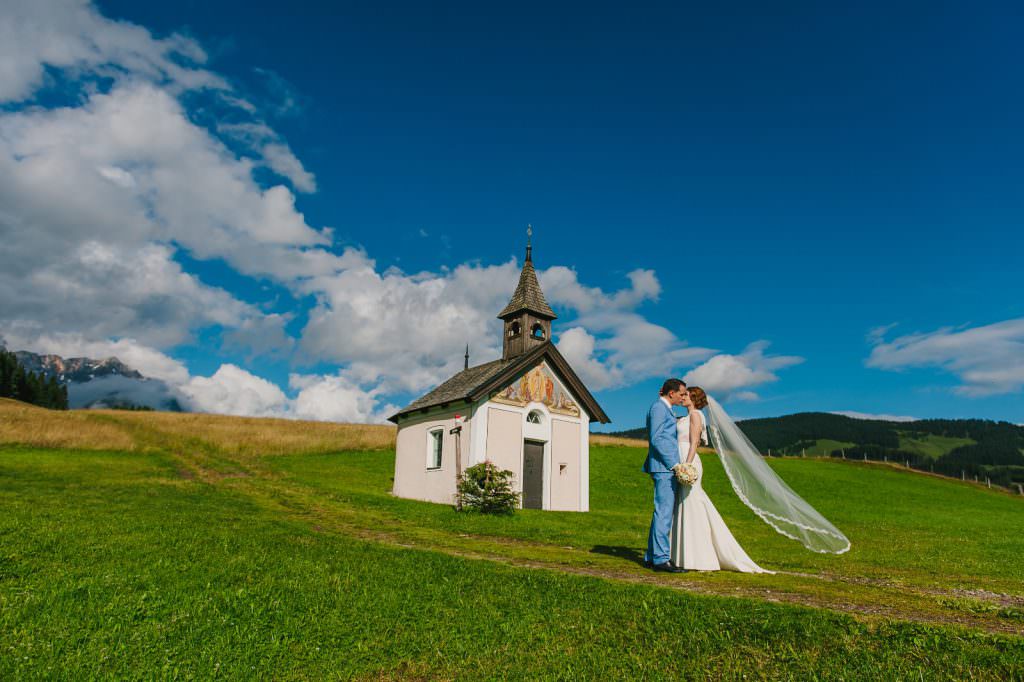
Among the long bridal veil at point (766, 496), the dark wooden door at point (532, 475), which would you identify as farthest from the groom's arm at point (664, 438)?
the dark wooden door at point (532, 475)

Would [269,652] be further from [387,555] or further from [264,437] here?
[264,437]

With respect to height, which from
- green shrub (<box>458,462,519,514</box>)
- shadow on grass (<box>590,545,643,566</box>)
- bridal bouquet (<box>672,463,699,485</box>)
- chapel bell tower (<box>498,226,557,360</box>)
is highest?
chapel bell tower (<box>498,226,557,360</box>)

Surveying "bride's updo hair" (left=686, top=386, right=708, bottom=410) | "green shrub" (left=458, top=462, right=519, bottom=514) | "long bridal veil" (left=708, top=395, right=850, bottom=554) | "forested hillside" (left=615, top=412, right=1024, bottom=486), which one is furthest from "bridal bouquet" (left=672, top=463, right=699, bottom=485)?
"forested hillside" (left=615, top=412, right=1024, bottom=486)

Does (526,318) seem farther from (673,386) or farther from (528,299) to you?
(673,386)

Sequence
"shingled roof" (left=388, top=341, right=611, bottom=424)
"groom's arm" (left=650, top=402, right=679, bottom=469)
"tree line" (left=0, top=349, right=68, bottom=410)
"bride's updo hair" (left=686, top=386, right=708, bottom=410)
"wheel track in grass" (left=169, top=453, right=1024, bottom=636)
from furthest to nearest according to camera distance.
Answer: "tree line" (left=0, top=349, right=68, bottom=410)
"shingled roof" (left=388, top=341, right=611, bottom=424)
"bride's updo hair" (left=686, top=386, right=708, bottom=410)
"groom's arm" (left=650, top=402, right=679, bottom=469)
"wheel track in grass" (left=169, top=453, right=1024, bottom=636)

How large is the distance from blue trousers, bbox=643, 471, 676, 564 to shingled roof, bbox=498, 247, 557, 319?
1707 cm

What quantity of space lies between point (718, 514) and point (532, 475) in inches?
612

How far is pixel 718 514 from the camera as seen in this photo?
10.4 meters

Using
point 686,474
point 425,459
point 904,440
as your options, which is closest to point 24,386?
point 425,459

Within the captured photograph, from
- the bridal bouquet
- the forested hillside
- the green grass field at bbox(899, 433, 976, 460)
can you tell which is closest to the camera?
the bridal bouquet

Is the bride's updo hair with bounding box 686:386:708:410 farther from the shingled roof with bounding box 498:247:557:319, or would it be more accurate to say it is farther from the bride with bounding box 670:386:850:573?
the shingled roof with bounding box 498:247:557:319

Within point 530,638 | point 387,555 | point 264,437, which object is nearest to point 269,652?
point 530,638

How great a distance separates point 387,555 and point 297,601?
126 inches

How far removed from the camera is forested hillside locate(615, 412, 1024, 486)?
158 m
